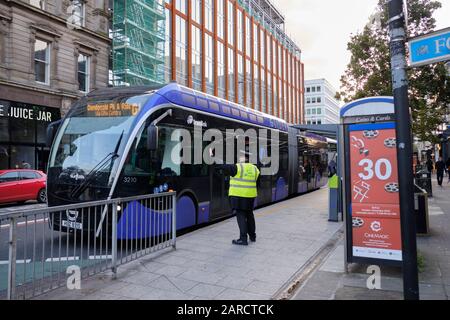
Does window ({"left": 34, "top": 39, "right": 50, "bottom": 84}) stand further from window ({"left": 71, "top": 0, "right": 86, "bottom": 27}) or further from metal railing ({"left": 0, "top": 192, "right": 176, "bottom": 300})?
metal railing ({"left": 0, "top": 192, "right": 176, "bottom": 300})

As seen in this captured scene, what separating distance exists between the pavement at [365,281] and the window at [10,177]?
12567 mm

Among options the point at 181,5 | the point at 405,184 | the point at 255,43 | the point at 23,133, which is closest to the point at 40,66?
the point at 23,133

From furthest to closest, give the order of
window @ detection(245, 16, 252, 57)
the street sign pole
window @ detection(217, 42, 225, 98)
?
window @ detection(245, 16, 252, 57)
window @ detection(217, 42, 225, 98)
the street sign pole

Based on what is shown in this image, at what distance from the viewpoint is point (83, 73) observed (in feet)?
79.4

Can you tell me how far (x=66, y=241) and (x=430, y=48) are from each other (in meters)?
4.71

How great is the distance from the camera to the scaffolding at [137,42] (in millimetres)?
26703

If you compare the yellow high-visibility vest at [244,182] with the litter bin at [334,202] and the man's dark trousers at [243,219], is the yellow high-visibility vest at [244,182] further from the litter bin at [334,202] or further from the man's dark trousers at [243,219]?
the litter bin at [334,202]

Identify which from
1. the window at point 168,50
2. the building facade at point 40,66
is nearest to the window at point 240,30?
the window at point 168,50

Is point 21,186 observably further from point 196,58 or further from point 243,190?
point 196,58

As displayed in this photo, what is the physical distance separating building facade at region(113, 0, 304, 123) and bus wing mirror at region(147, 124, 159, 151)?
21.0m

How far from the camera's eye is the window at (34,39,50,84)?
69.6ft

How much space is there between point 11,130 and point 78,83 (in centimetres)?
546

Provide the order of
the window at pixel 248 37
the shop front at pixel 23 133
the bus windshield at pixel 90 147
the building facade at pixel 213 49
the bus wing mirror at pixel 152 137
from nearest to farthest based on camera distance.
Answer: the bus windshield at pixel 90 147 < the bus wing mirror at pixel 152 137 < the shop front at pixel 23 133 < the building facade at pixel 213 49 < the window at pixel 248 37

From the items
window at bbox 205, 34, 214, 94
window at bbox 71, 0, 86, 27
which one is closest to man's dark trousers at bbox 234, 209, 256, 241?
window at bbox 71, 0, 86, 27
